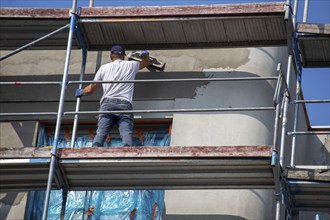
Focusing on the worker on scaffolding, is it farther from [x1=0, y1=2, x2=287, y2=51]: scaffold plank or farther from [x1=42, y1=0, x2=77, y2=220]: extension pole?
[x1=42, y1=0, x2=77, y2=220]: extension pole

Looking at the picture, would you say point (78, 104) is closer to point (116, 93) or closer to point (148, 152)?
point (116, 93)

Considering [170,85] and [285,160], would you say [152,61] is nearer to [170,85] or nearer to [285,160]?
[170,85]

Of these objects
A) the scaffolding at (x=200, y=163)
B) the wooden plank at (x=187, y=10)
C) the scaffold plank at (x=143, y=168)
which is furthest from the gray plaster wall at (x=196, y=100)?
the wooden plank at (x=187, y=10)

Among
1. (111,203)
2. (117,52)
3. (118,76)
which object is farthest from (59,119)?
(111,203)

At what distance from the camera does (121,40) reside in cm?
1719

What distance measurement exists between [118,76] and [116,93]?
0.30 meters

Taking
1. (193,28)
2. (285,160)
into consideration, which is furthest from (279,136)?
(193,28)

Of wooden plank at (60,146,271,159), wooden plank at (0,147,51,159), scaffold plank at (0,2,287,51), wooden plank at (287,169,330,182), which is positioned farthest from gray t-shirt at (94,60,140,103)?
wooden plank at (287,169,330,182)

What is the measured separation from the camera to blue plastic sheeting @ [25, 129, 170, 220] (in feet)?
54.5

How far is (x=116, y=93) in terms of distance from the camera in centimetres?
1611

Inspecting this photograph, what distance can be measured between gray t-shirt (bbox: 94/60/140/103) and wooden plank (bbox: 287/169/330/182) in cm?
237

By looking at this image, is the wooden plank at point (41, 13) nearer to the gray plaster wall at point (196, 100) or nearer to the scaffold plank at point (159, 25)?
the scaffold plank at point (159, 25)

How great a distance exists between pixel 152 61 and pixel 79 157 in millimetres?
2469

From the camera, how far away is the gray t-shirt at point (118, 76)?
52.9ft
